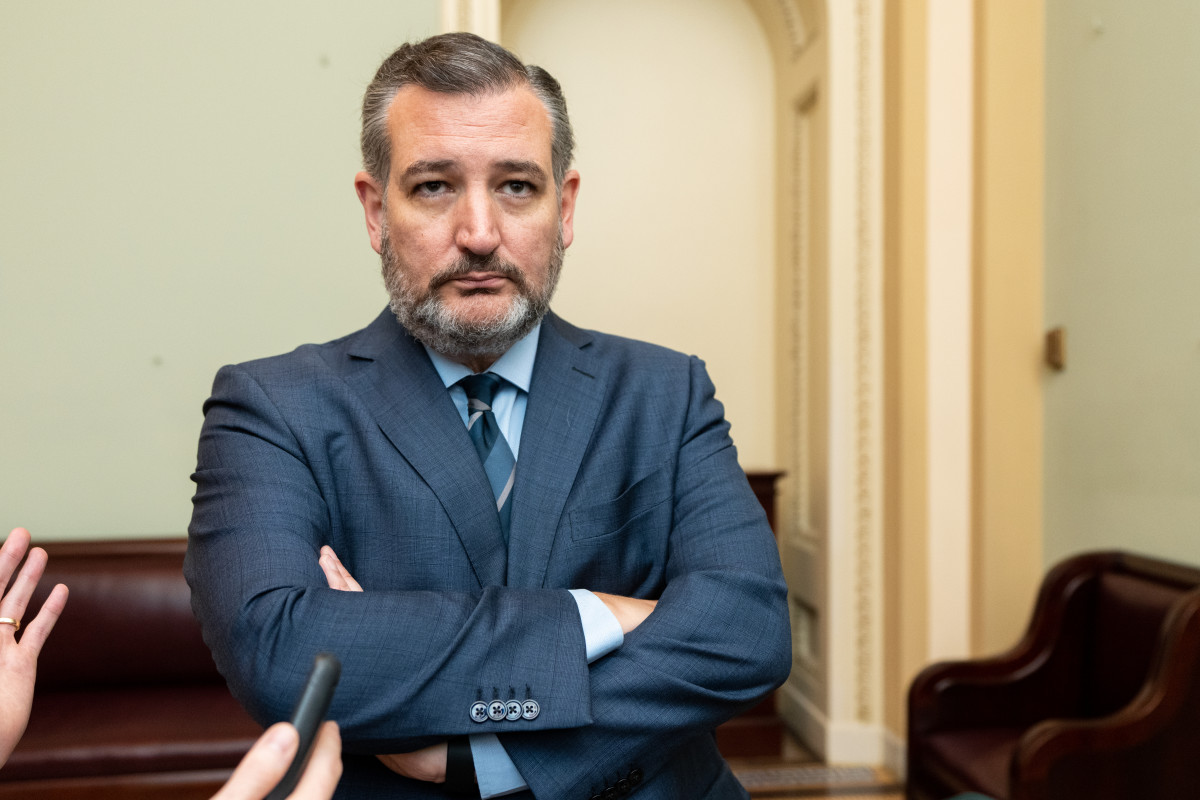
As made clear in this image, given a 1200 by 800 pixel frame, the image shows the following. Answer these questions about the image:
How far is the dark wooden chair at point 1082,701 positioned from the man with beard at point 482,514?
126 cm

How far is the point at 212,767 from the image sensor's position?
8.84 ft

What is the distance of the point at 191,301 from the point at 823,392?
253cm

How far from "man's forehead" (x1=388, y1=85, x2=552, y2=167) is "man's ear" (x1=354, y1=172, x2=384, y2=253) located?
0.32 ft

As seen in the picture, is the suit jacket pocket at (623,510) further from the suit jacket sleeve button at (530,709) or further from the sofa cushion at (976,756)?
the sofa cushion at (976,756)

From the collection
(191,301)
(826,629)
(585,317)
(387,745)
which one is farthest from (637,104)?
(387,745)

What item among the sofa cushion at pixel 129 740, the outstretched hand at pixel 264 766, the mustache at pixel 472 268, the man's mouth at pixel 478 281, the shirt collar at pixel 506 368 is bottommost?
the sofa cushion at pixel 129 740

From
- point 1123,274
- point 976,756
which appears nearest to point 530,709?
point 976,756

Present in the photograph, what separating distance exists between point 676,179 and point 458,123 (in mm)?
3405

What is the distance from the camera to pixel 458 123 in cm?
142

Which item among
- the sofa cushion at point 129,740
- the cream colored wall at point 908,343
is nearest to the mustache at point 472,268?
the sofa cushion at point 129,740

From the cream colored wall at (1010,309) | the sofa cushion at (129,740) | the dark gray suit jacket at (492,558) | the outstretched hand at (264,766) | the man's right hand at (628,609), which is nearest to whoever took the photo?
the outstretched hand at (264,766)

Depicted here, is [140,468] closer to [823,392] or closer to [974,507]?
[823,392]

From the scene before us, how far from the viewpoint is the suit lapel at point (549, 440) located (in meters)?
1.40

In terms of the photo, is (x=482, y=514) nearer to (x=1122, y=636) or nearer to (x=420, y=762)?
(x=420, y=762)
